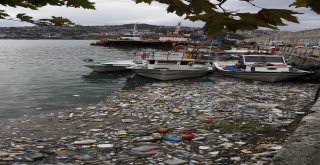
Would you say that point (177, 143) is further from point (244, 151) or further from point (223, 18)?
point (223, 18)

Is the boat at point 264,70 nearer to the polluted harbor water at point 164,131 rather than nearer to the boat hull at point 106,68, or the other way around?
A: the polluted harbor water at point 164,131

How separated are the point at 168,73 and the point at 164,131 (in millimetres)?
13705

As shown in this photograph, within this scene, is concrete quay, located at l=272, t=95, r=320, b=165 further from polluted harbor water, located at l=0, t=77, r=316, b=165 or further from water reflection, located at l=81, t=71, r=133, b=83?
water reflection, located at l=81, t=71, r=133, b=83

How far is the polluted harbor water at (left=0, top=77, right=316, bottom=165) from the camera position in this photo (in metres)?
7.60

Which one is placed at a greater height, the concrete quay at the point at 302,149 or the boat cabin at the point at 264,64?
the boat cabin at the point at 264,64

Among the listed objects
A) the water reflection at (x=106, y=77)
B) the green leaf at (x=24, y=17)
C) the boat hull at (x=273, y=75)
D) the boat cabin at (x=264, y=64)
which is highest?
the green leaf at (x=24, y=17)

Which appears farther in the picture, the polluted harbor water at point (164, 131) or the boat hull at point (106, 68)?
the boat hull at point (106, 68)

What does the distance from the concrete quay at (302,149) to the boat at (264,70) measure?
1443 cm

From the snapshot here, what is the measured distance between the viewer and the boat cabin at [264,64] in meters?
21.8

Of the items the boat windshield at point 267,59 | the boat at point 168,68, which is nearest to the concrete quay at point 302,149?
the boat windshield at point 267,59

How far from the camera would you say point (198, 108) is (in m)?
13.5

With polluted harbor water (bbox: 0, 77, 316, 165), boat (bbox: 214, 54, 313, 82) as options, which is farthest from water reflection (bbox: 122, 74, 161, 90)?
polluted harbor water (bbox: 0, 77, 316, 165)

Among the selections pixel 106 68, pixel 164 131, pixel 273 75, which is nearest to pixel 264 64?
pixel 273 75

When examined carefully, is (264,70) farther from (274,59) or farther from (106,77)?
(106,77)
